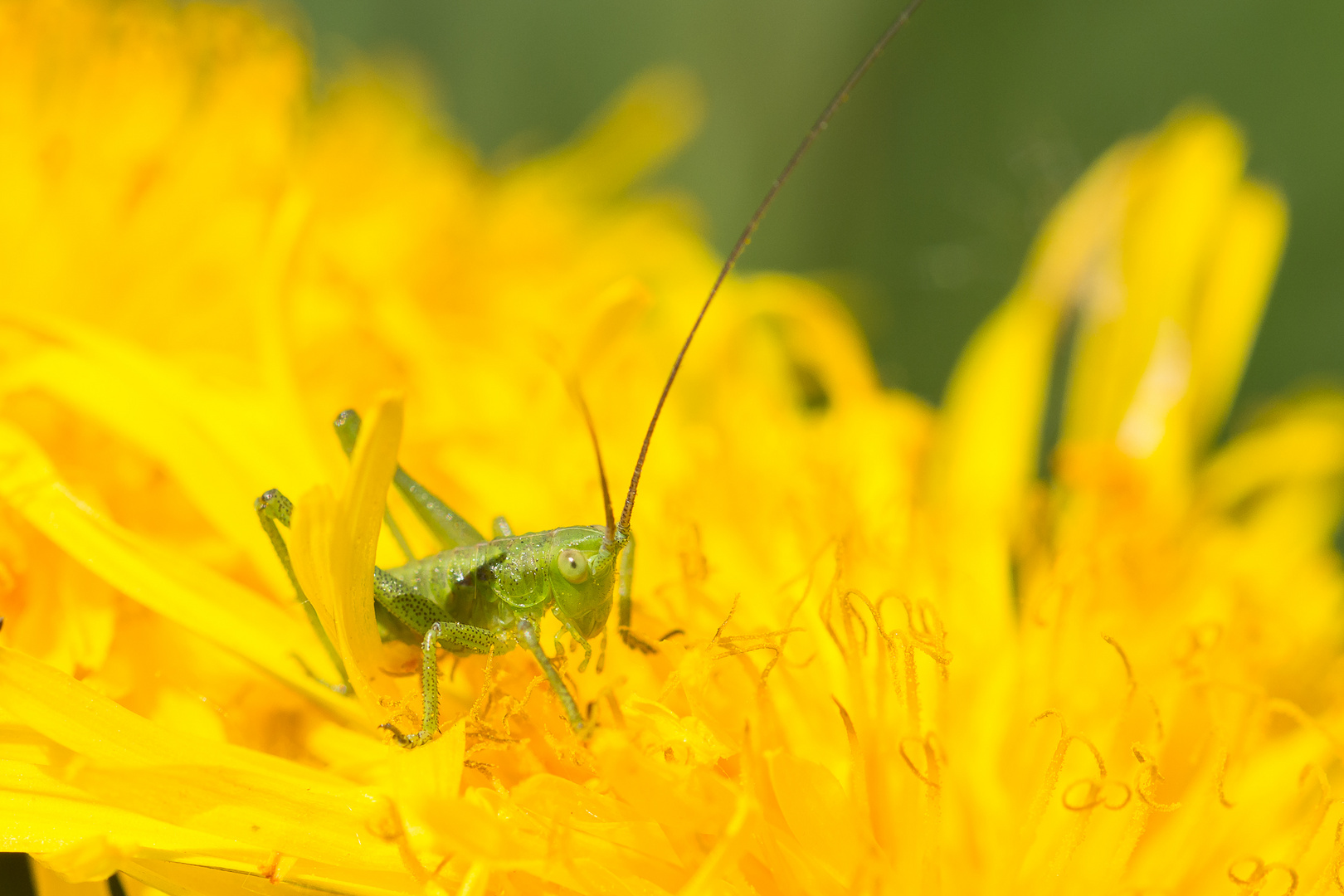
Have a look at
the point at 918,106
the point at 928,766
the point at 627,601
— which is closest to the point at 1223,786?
the point at 928,766

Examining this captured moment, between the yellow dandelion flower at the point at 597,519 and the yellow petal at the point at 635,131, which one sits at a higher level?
the yellow petal at the point at 635,131

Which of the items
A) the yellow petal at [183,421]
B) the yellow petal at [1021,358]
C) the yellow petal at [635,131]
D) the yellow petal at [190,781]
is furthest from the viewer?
the yellow petal at [635,131]

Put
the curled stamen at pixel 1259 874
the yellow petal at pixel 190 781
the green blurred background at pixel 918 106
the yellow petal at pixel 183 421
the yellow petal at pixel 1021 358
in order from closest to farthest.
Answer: the yellow petal at pixel 190 781 < the curled stamen at pixel 1259 874 < the yellow petal at pixel 183 421 < the yellow petal at pixel 1021 358 < the green blurred background at pixel 918 106

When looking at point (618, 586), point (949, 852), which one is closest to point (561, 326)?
point (618, 586)

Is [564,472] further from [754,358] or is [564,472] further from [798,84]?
[798,84]

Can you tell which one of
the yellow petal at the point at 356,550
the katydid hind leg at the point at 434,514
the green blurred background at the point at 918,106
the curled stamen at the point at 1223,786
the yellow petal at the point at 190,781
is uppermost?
the green blurred background at the point at 918,106

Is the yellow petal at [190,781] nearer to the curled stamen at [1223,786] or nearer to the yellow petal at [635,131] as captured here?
the curled stamen at [1223,786]

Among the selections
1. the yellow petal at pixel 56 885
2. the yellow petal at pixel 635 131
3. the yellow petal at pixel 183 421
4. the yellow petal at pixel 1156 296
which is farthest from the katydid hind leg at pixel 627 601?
the yellow petal at pixel 635 131
